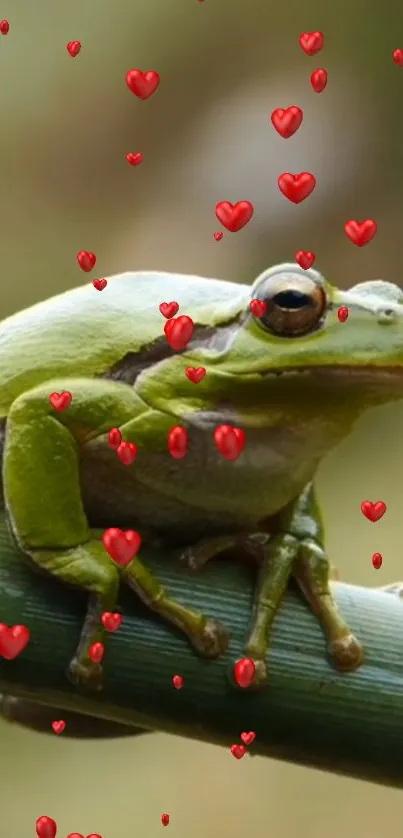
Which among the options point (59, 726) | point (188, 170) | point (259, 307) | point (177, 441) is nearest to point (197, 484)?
point (177, 441)

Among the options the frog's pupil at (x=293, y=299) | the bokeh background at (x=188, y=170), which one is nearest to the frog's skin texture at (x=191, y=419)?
the frog's pupil at (x=293, y=299)

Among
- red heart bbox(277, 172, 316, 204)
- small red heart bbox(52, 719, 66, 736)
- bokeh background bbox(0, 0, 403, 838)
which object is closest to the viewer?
red heart bbox(277, 172, 316, 204)

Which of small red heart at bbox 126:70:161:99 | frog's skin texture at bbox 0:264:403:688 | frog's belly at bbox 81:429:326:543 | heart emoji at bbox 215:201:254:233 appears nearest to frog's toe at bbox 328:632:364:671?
frog's skin texture at bbox 0:264:403:688

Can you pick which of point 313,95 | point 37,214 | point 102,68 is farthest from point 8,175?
point 313,95

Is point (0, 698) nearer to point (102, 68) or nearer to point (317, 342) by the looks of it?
point (317, 342)

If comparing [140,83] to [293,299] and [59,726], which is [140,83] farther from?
[59,726]

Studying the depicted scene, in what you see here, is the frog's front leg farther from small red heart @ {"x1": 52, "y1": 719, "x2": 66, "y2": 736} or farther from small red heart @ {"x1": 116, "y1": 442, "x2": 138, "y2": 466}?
small red heart @ {"x1": 52, "y1": 719, "x2": 66, "y2": 736}
